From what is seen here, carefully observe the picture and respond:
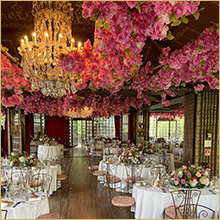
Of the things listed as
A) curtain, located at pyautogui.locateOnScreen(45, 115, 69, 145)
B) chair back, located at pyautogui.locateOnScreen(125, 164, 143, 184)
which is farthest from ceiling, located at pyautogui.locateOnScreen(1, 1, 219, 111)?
curtain, located at pyautogui.locateOnScreen(45, 115, 69, 145)

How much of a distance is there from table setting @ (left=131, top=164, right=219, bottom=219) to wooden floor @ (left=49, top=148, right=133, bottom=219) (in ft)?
2.21

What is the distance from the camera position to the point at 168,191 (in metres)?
3.83

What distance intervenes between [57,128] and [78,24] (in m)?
13.1

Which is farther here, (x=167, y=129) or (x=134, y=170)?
(x=167, y=129)

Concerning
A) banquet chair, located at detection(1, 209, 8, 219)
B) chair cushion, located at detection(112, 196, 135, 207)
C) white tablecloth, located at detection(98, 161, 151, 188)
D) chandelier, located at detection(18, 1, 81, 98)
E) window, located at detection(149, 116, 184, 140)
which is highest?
chandelier, located at detection(18, 1, 81, 98)

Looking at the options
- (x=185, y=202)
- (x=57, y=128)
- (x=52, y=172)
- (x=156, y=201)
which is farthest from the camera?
(x=57, y=128)

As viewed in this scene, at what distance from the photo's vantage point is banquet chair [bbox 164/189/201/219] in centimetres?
335

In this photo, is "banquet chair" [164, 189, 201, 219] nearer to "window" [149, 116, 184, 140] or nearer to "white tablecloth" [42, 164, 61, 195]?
"white tablecloth" [42, 164, 61, 195]

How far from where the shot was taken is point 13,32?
3170 mm

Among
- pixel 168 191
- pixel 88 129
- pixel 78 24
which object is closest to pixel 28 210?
pixel 168 191

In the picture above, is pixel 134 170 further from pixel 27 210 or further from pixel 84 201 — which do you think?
pixel 27 210

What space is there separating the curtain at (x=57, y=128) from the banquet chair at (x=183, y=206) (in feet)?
40.3

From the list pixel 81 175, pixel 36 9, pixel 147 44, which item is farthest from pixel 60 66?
pixel 81 175

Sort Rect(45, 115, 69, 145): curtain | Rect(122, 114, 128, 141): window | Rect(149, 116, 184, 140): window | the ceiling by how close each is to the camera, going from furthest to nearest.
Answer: Rect(149, 116, 184, 140): window → Rect(45, 115, 69, 145): curtain → Rect(122, 114, 128, 141): window → the ceiling
